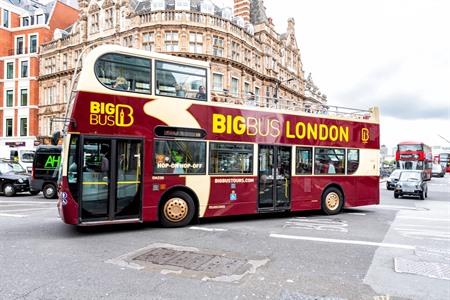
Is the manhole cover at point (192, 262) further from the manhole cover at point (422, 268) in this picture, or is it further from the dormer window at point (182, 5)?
the dormer window at point (182, 5)

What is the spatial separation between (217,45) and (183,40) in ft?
11.8

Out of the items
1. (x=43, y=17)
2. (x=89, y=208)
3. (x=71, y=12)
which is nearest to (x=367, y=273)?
(x=89, y=208)

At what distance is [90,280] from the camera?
506 cm

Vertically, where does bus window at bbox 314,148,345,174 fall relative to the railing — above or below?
below

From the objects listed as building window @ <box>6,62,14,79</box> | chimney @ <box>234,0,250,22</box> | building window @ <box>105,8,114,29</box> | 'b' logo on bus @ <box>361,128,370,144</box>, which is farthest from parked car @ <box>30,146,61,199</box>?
building window @ <box>6,62,14,79</box>

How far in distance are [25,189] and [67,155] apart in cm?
1330

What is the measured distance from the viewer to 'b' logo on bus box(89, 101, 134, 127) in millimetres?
8195

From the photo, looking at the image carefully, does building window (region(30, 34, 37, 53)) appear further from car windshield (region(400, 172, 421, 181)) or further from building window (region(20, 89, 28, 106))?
car windshield (region(400, 172, 421, 181))

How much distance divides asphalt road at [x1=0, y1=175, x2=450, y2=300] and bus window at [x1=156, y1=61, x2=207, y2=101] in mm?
3514

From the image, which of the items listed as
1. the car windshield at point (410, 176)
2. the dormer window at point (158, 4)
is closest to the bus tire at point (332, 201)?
the car windshield at point (410, 176)

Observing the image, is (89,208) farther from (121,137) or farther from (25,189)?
(25,189)

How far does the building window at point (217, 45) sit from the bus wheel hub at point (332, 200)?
26.8 metres

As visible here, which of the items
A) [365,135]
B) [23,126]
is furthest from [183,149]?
[23,126]

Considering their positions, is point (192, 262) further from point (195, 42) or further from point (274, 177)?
point (195, 42)
